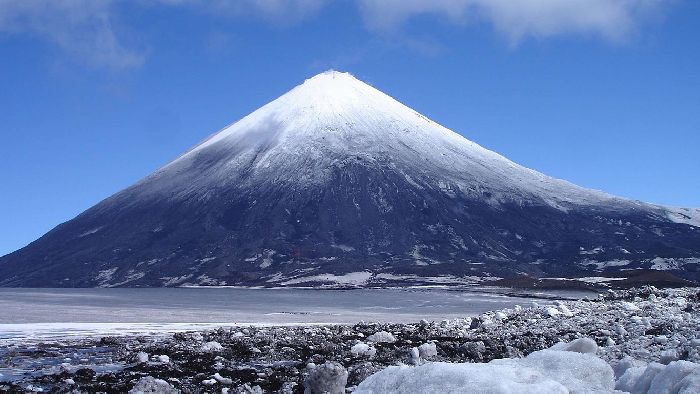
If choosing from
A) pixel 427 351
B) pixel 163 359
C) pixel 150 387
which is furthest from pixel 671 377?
pixel 163 359

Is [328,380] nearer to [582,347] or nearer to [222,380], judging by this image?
[222,380]

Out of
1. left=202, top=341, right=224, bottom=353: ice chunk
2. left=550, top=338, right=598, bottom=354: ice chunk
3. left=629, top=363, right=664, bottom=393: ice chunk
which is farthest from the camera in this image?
left=202, top=341, right=224, bottom=353: ice chunk

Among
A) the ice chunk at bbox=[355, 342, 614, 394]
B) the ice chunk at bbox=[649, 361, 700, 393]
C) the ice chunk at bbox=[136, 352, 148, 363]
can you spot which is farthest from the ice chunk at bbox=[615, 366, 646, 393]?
the ice chunk at bbox=[136, 352, 148, 363]

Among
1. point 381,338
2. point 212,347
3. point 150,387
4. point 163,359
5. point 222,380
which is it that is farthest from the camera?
point 381,338

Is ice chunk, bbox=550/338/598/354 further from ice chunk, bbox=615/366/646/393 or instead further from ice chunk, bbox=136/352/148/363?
ice chunk, bbox=136/352/148/363

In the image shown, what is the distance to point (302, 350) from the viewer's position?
2205cm

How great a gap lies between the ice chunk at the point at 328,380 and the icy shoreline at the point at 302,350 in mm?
842

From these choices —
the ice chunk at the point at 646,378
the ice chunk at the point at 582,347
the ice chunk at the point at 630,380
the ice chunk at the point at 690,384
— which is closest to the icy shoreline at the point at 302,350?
the ice chunk at the point at 582,347

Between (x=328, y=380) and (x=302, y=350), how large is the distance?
807 centimetres

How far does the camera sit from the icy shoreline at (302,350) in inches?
646

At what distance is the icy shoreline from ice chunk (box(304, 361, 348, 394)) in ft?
2.76

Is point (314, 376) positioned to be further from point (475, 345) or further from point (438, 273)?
point (438, 273)

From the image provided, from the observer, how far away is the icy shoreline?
16406 millimetres

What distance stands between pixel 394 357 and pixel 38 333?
56.2 feet
